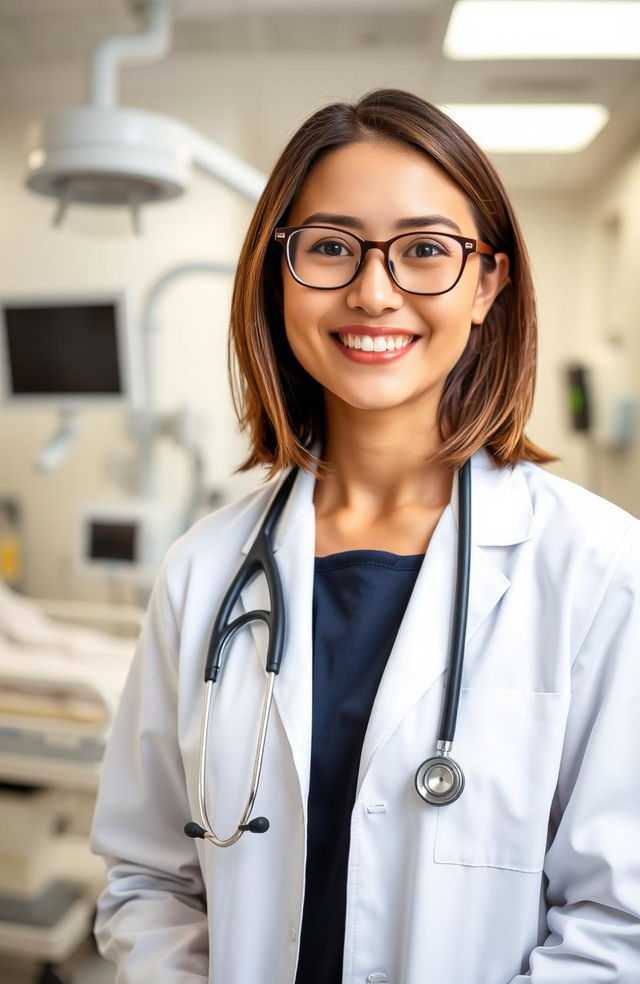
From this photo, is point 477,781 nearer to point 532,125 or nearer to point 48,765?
point 48,765

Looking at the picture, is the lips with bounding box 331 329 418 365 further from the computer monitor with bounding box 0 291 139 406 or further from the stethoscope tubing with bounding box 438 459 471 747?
the computer monitor with bounding box 0 291 139 406

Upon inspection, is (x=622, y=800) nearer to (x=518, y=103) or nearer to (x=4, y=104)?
(x=518, y=103)

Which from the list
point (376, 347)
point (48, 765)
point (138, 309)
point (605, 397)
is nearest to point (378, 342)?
point (376, 347)

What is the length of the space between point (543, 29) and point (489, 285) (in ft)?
8.02

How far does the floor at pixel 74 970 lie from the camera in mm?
2072

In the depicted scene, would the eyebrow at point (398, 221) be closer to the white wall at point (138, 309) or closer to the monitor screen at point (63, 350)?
the monitor screen at point (63, 350)

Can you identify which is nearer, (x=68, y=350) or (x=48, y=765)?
(x=48, y=765)

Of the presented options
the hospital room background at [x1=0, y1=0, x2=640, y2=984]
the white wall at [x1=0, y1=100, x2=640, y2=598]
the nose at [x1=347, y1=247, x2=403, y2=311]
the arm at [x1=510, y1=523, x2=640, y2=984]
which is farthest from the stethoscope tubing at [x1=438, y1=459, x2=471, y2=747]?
the white wall at [x1=0, y1=100, x2=640, y2=598]

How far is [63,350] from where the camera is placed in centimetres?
253

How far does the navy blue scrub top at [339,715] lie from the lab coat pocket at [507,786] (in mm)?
107

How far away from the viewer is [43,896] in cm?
208

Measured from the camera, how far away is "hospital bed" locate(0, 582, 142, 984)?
183 centimetres

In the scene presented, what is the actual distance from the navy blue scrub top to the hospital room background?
0.54 metres

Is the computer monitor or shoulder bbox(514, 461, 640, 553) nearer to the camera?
shoulder bbox(514, 461, 640, 553)
